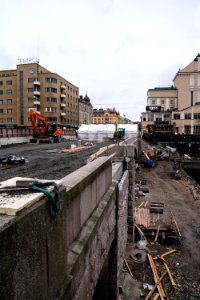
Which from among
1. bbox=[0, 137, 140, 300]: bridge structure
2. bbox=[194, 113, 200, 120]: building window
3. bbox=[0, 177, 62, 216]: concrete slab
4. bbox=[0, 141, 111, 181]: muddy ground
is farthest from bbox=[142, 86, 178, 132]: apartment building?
bbox=[0, 177, 62, 216]: concrete slab

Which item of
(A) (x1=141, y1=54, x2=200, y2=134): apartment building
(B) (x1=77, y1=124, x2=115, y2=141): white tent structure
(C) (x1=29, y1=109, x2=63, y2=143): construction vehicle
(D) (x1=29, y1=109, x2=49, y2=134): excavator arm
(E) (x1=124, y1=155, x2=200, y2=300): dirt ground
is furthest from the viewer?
(A) (x1=141, y1=54, x2=200, y2=134): apartment building

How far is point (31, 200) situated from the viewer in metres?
2.43

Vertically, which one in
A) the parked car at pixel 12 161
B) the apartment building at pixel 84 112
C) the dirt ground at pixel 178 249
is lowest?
the dirt ground at pixel 178 249

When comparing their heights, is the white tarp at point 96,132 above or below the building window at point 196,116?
below

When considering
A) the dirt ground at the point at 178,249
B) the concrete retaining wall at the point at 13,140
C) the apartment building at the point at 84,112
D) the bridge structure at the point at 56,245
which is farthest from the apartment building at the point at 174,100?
the bridge structure at the point at 56,245

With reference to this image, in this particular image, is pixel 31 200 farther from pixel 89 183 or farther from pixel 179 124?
pixel 179 124

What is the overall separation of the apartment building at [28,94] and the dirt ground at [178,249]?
179 ft

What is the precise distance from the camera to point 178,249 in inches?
580

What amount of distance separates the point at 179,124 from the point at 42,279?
8098 cm

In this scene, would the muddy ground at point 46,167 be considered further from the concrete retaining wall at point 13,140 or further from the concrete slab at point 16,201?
the concrete retaining wall at point 13,140

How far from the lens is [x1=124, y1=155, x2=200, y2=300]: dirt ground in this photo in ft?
37.0

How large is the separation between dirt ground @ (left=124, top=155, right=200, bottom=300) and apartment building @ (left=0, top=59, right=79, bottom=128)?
5460 centimetres

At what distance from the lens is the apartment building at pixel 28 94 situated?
72500 mm

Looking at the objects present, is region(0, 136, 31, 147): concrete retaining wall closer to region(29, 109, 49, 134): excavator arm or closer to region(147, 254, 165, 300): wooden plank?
region(29, 109, 49, 134): excavator arm
